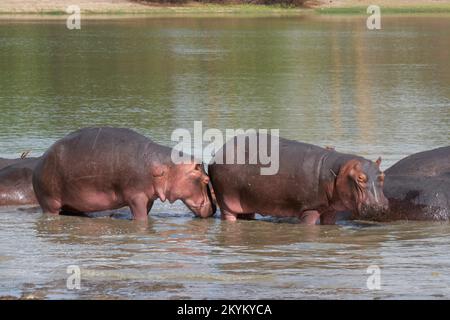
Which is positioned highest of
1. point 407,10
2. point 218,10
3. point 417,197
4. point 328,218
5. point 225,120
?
point 417,197

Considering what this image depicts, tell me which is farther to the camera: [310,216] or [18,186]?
[18,186]

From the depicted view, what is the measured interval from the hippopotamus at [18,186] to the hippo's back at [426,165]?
332 cm

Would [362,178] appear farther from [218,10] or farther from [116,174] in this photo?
[218,10]

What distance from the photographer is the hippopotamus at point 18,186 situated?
10.7 meters

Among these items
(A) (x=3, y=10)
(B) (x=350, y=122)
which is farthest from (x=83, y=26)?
(B) (x=350, y=122)

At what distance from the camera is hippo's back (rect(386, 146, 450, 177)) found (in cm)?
1043

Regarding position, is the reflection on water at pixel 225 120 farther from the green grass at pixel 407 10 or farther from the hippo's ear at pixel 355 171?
the green grass at pixel 407 10

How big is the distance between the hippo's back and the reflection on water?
0.92 metres

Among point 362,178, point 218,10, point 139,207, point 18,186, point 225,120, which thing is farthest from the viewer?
point 218,10

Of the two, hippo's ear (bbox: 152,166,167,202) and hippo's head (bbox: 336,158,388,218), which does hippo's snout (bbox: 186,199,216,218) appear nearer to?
hippo's ear (bbox: 152,166,167,202)

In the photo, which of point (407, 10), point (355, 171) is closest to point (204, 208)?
point (355, 171)

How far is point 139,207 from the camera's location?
31.9 feet

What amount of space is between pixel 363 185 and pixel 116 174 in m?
2.06
